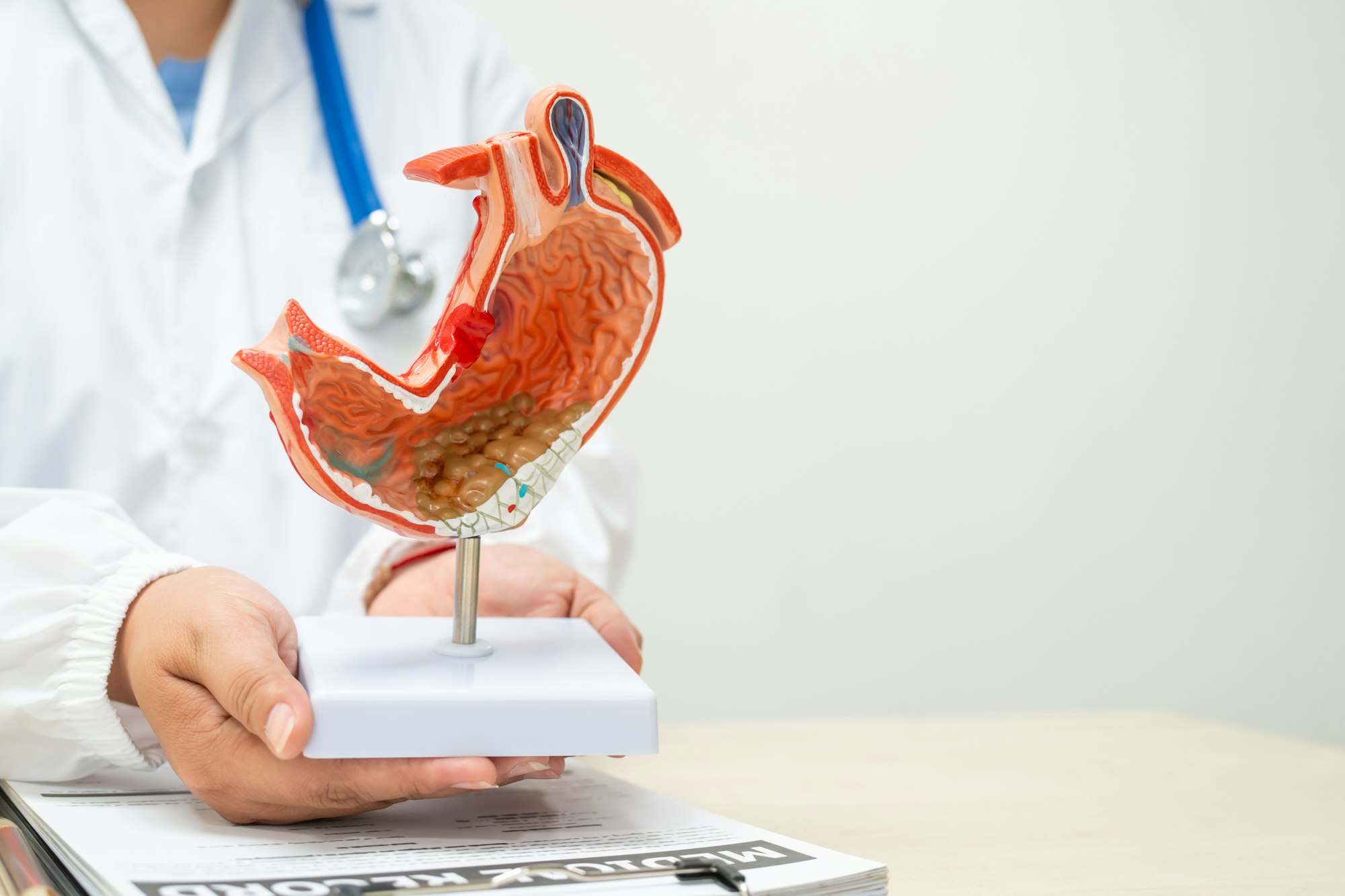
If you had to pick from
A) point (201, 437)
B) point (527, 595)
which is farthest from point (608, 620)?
point (201, 437)

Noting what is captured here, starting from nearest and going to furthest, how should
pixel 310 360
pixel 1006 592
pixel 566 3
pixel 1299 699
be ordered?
pixel 310 360 → pixel 566 3 → pixel 1006 592 → pixel 1299 699

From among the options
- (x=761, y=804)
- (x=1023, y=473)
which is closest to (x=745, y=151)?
(x=1023, y=473)

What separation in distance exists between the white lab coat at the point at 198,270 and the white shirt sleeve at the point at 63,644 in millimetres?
175

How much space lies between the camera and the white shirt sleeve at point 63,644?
0.57 metres

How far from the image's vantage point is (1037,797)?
74 centimetres

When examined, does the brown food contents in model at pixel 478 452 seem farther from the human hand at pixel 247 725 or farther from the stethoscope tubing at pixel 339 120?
the stethoscope tubing at pixel 339 120

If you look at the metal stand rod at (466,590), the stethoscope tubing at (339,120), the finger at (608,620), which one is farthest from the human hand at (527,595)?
the stethoscope tubing at (339,120)

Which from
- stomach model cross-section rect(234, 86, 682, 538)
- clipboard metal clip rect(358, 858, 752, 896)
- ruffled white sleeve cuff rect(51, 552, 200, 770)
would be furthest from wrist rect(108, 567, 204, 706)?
clipboard metal clip rect(358, 858, 752, 896)

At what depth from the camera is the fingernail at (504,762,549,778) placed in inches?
19.4

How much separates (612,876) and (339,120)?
2.34 feet

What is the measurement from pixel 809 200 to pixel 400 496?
1318 millimetres

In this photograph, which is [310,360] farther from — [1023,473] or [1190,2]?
[1190,2]

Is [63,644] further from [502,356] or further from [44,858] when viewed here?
[502,356]

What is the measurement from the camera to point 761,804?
708 millimetres
